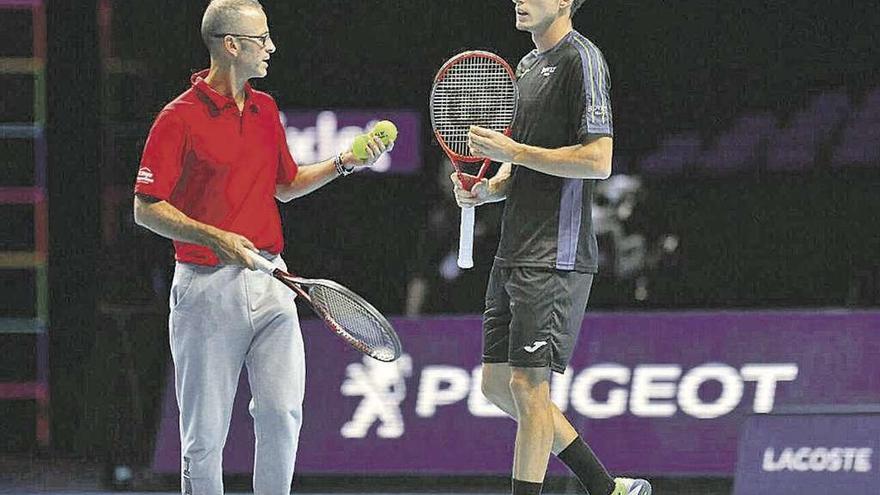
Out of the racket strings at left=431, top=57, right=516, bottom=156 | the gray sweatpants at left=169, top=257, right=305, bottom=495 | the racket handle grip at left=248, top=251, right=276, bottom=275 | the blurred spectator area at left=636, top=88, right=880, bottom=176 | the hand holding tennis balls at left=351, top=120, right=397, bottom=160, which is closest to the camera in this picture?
the racket handle grip at left=248, top=251, right=276, bottom=275

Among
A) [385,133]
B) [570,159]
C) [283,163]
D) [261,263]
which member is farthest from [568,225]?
[261,263]

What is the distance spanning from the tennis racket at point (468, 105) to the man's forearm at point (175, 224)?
95 centimetres

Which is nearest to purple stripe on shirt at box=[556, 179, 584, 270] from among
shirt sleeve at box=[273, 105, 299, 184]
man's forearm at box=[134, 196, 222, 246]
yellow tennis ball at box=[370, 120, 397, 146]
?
yellow tennis ball at box=[370, 120, 397, 146]

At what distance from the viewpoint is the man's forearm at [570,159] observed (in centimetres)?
535

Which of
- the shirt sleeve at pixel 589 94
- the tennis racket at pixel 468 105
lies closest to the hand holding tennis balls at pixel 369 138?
the tennis racket at pixel 468 105

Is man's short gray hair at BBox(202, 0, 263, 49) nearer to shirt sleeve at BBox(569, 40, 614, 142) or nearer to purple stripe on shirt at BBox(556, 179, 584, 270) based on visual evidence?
shirt sleeve at BBox(569, 40, 614, 142)

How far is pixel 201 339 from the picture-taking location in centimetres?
511

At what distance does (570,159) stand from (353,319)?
885mm

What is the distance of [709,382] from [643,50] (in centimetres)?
151

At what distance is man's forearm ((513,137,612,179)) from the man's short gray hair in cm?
100

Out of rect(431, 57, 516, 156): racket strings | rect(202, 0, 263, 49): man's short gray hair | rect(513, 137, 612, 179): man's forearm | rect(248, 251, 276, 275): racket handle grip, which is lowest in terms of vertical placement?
rect(248, 251, 276, 275): racket handle grip

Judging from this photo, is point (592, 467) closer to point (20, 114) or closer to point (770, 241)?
point (770, 241)

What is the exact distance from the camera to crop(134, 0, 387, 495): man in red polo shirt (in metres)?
5.08

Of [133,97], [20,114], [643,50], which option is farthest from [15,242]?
[643,50]
